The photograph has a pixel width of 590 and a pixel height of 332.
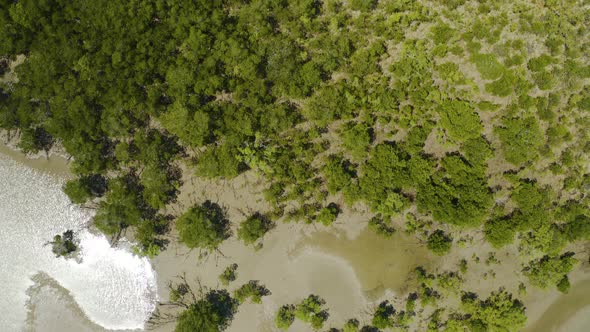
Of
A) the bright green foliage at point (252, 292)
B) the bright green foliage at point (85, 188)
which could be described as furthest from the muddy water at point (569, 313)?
the bright green foliage at point (85, 188)

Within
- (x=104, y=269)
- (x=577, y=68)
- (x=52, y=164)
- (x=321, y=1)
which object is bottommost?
(x=104, y=269)

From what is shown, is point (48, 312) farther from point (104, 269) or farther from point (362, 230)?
point (362, 230)

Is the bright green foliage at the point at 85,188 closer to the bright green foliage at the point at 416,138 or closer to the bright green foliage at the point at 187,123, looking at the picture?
the bright green foliage at the point at 187,123

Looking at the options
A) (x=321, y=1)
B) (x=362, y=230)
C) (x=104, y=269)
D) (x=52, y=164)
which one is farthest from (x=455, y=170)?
(x=52, y=164)

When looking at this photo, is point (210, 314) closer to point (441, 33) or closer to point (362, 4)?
point (362, 4)

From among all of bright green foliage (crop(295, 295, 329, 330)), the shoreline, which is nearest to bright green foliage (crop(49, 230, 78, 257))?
the shoreline

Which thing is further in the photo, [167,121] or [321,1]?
[321,1]
